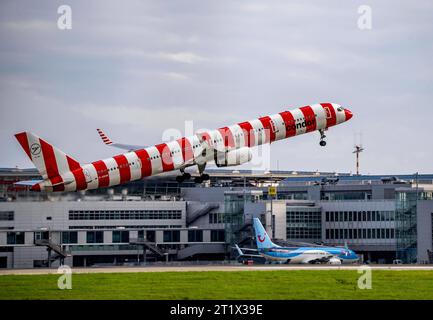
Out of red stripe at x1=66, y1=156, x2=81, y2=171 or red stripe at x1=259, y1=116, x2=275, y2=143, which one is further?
red stripe at x1=259, y1=116, x2=275, y2=143

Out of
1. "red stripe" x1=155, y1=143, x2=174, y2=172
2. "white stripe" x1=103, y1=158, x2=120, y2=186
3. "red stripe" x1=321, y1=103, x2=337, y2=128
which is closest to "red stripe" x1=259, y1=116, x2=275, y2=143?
"red stripe" x1=321, y1=103, x2=337, y2=128

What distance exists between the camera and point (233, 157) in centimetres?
16788

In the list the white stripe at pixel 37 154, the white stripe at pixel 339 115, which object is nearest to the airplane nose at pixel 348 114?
the white stripe at pixel 339 115

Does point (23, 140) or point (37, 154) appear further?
point (37, 154)

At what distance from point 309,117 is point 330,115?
16.7 feet

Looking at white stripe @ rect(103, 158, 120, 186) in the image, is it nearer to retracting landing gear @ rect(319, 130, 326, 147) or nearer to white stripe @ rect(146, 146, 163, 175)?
white stripe @ rect(146, 146, 163, 175)

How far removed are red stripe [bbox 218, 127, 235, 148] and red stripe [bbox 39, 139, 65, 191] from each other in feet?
75.8

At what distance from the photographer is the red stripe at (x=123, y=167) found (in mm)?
159500

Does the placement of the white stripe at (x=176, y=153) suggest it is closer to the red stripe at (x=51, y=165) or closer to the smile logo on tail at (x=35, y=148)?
the red stripe at (x=51, y=165)

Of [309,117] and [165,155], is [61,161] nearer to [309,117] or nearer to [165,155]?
[165,155]

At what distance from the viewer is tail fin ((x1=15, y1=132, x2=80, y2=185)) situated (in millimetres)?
153875

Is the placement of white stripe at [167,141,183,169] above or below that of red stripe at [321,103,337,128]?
below

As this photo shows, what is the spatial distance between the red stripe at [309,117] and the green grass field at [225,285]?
83.7 ft

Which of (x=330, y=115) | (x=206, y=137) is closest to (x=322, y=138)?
(x=330, y=115)
